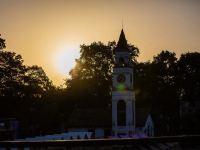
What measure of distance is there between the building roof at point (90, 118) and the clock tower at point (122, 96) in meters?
2.36

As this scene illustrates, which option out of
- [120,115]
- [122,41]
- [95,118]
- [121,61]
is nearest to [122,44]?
[122,41]

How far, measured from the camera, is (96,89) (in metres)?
73.1

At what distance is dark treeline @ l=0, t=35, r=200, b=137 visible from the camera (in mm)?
60625

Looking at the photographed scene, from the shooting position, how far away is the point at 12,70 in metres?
60.8

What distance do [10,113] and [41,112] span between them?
270 inches

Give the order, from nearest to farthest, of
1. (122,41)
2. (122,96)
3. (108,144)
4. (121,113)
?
(108,144) → (122,96) → (121,113) → (122,41)

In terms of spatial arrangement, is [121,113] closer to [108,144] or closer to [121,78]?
[121,78]

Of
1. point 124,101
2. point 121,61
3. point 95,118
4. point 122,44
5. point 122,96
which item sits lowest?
point 95,118

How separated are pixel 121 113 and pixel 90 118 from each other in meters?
4.89

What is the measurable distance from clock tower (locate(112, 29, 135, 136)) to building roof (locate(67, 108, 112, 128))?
7.73 ft

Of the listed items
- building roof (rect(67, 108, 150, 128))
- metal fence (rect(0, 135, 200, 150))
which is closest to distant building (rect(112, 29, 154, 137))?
building roof (rect(67, 108, 150, 128))

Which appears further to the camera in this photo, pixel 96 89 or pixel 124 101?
pixel 96 89

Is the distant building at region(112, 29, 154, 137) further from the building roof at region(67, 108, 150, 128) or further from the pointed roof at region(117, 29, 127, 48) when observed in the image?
the building roof at region(67, 108, 150, 128)

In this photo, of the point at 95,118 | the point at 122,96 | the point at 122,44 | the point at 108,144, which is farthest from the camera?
the point at 95,118
